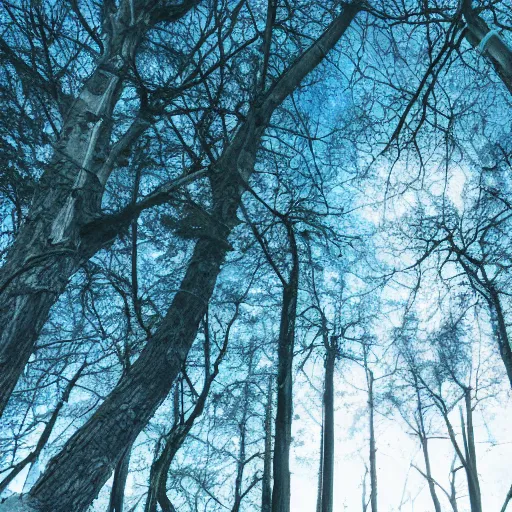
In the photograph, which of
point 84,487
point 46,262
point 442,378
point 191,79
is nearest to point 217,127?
point 191,79

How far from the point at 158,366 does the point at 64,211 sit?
4.65 ft

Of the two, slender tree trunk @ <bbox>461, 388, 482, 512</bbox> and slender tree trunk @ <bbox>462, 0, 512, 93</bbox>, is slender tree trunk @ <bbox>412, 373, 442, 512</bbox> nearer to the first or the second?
slender tree trunk @ <bbox>461, 388, 482, 512</bbox>

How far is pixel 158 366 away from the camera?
3045 millimetres

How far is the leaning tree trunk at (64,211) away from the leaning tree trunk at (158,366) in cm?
59

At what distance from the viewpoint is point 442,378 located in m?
14.6

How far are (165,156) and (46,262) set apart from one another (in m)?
2.41

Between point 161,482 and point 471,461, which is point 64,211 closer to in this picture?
point 161,482

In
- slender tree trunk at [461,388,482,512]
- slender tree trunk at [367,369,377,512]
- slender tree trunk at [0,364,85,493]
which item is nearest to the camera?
slender tree trunk at [0,364,85,493]

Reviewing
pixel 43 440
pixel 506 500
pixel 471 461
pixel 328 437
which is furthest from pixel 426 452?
pixel 43 440

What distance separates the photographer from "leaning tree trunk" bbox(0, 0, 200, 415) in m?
2.67

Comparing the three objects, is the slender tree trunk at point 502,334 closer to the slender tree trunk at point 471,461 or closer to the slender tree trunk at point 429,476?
the slender tree trunk at point 471,461

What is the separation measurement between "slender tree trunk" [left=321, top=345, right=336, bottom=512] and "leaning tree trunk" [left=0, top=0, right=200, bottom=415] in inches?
327

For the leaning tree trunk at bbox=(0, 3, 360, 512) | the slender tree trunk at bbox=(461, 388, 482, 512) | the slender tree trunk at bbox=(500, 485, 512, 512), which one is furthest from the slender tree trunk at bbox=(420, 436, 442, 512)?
the leaning tree trunk at bbox=(0, 3, 360, 512)

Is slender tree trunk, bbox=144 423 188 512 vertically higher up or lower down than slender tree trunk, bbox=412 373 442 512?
lower down
